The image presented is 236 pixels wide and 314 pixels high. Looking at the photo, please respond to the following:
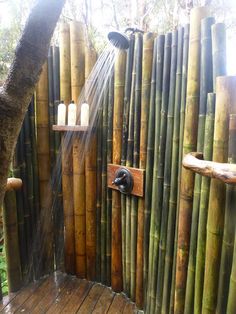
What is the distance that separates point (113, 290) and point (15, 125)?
6.97 feet

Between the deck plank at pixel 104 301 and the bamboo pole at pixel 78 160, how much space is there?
30cm

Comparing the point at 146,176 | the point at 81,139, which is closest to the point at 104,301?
the point at 146,176

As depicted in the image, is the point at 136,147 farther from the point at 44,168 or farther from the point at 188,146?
the point at 44,168

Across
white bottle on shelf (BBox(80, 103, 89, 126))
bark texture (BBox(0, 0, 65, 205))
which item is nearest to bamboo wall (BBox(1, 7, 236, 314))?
white bottle on shelf (BBox(80, 103, 89, 126))

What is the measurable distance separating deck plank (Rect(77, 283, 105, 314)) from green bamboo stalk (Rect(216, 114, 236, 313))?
120 cm

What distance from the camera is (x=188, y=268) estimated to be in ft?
5.16

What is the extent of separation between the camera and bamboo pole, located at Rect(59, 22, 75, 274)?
7.49 ft

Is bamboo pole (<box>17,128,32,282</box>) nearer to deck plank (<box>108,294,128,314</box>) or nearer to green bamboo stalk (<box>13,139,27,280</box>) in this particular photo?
green bamboo stalk (<box>13,139,27,280</box>)

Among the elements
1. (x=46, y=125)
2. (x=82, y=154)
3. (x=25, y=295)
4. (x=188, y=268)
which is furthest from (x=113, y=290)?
(x=46, y=125)

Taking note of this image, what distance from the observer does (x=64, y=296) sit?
2314mm

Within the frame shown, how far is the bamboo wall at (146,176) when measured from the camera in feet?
4.50

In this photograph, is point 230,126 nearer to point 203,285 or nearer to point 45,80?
point 203,285

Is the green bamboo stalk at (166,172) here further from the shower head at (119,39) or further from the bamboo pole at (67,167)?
the bamboo pole at (67,167)

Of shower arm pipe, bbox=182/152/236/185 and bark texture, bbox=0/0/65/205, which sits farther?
shower arm pipe, bbox=182/152/236/185
